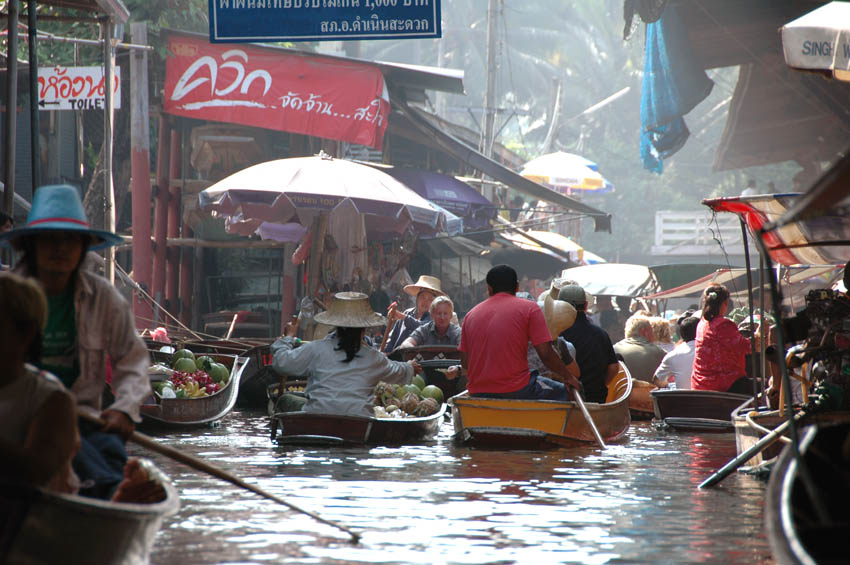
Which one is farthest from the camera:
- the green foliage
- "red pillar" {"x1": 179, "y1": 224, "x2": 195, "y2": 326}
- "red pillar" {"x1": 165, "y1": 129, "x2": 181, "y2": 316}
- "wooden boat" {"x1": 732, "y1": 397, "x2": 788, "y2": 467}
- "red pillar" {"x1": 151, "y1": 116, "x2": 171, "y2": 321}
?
the green foliage

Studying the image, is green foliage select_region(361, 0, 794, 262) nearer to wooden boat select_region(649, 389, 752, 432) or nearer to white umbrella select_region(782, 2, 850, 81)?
wooden boat select_region(649, 389, 752, 432)

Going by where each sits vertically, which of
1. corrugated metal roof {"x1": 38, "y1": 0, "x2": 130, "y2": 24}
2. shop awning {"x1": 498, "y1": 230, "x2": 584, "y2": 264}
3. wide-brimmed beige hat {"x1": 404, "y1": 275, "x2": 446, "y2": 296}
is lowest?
wide-brimmed beige hat {"x1": 404, "y1": 275, "x2": 446, "y2": 296}

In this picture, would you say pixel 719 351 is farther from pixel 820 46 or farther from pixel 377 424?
pixel 820 46

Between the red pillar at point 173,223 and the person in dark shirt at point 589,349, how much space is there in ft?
33.9

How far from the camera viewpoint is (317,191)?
56.4 ft

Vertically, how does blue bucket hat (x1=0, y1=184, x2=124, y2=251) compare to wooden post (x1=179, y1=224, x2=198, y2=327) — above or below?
above

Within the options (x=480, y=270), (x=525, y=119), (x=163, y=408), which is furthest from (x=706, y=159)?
(x=163, y=408)

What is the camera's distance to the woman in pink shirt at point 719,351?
12.9m

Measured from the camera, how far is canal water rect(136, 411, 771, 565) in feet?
19.7

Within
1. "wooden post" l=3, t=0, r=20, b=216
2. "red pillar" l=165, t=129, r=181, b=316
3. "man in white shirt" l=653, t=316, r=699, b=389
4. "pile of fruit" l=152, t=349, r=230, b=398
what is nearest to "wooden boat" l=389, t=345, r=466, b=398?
"pile of fruit" l=152, t=349, r=230, b=398

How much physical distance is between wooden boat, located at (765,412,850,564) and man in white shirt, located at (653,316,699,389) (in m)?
9.98

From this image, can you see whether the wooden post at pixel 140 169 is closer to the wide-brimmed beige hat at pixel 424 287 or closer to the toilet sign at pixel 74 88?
the toilet sign at pixel 74 88

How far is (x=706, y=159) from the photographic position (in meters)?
57.5

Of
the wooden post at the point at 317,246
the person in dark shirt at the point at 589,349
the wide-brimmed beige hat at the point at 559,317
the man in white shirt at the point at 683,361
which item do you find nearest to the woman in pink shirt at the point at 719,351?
the man in white shirt at the point at 683,361
